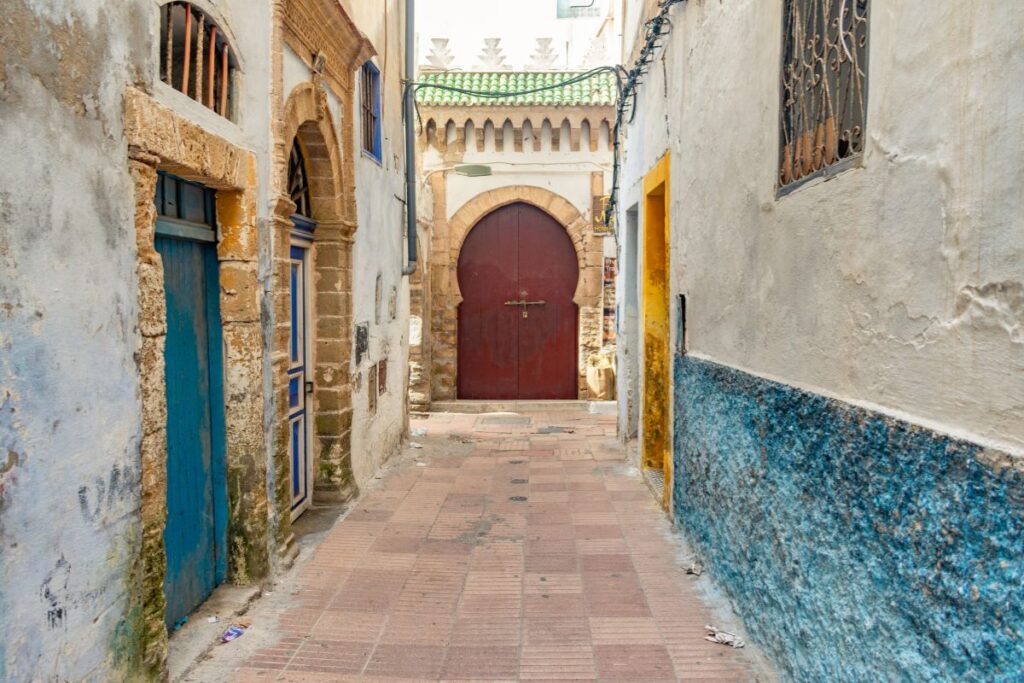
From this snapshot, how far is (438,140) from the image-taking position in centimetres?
1354

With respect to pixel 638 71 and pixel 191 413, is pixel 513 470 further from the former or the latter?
pixel 191 413

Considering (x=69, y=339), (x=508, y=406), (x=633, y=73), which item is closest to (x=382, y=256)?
(x=633, y=73)

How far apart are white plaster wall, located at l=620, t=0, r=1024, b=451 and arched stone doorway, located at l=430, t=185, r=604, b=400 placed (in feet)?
30.2

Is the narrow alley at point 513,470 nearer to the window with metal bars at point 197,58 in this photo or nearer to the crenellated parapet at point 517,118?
the window with metal bars at point 197,58

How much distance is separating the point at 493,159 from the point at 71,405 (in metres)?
11.4

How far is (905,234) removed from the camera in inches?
94.1

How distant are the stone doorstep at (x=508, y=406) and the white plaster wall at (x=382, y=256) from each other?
3763 mm

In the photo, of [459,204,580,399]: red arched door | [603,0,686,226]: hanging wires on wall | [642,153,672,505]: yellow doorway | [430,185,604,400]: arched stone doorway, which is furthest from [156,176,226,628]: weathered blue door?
[459,204,580,399]: red arched door

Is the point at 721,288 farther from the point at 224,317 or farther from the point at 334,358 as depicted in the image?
the point at 334,358

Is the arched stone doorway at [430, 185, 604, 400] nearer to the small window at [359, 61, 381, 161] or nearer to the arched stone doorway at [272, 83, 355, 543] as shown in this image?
the small window at [359, 61, 381, 161]

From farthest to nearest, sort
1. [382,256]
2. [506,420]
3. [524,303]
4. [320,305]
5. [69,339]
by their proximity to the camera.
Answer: [524,303] → [506,420] → [382,256] → [320,305] → [69,339]

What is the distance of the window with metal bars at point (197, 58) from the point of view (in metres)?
3.73

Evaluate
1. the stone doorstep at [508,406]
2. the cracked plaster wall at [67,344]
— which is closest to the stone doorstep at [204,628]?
the cracked plaster wall at [67,344]

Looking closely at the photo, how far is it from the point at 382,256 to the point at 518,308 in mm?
6041
